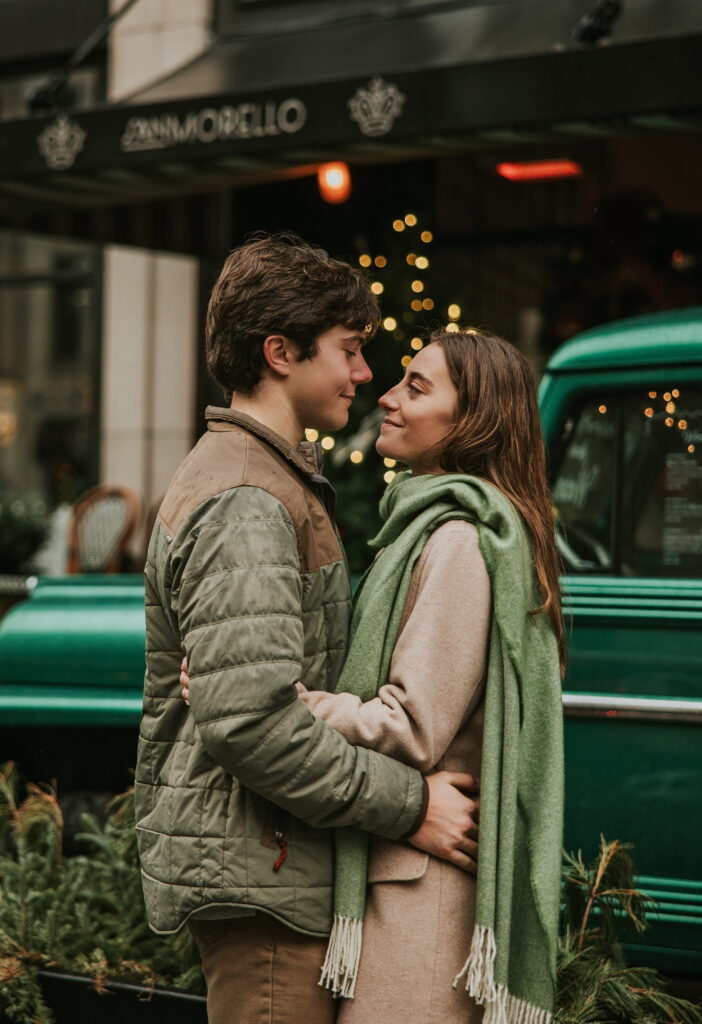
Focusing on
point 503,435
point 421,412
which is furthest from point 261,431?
point 503,435

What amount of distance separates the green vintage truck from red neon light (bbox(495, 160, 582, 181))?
17.5 ft

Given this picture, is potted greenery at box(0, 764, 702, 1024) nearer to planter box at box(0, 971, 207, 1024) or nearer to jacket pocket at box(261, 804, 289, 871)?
planter box at box(0, 971, 207, 1024)

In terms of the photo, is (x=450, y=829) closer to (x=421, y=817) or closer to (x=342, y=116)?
(x=421, y=817)

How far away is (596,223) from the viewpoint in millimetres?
8641

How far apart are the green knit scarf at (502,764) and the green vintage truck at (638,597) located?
45.1 inches

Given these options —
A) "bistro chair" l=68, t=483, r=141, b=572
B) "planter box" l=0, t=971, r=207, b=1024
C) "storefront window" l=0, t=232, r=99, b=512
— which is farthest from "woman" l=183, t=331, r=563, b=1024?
"storefront window" l=0, t=232, r=99, b=512

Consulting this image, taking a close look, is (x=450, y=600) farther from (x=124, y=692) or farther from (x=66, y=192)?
(x=66, y=192)

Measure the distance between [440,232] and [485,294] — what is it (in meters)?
0.70

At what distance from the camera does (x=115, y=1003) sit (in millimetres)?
3191

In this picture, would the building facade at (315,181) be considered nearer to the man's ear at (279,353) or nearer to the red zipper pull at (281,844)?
the man's ear at (279,353)

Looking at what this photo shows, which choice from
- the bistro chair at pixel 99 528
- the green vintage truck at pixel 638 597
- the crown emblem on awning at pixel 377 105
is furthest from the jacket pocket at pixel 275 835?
the bistro chair at pixel 99 528

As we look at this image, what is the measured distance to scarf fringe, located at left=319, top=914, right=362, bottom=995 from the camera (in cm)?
208

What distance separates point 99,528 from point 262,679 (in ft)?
23.3

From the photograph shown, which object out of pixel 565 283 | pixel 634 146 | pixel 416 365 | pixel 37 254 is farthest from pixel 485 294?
pixel 416 365
